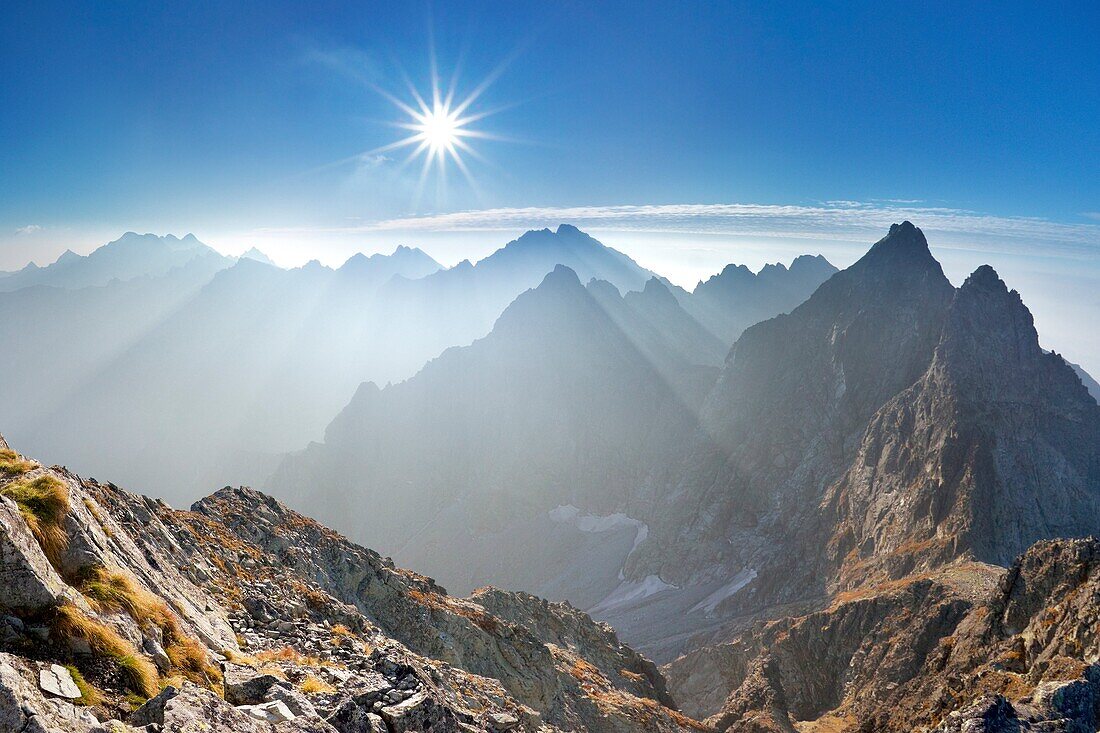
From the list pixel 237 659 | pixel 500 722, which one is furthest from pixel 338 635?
pixel 237 659

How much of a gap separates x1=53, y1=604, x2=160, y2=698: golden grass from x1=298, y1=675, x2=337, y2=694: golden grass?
4.48m

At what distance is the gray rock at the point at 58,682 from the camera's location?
8273mm

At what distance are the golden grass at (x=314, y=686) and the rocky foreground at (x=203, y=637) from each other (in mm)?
78

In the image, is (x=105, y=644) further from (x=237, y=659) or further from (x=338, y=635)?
(x=338, y=635)

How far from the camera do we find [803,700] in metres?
79.2

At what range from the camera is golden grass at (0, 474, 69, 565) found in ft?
37.9

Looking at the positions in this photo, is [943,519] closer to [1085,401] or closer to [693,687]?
[693,687]

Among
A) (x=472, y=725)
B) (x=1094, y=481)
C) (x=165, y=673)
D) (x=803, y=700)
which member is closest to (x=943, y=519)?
(x=1094, y=481)

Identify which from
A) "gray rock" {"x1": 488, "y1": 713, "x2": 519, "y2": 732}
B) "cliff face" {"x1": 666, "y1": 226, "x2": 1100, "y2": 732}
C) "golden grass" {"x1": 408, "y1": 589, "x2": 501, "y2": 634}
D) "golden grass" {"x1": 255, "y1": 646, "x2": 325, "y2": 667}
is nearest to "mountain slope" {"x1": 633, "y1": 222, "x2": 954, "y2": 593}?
"cliff face" {"x1": 666, "y1": 226, "x2": 1100, "y2": 732}

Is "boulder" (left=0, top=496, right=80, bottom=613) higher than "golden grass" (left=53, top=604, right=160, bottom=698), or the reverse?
"boulder" (left=0, top=496, right=80, bottom=613)

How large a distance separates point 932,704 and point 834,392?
147508 mm

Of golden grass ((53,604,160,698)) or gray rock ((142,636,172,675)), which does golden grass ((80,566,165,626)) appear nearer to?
gray rock ((142,636,172,675))

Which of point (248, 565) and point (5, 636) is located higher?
point (5, 636)

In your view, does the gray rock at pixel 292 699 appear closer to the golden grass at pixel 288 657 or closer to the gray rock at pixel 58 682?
the gray rock at pixel 58 682
